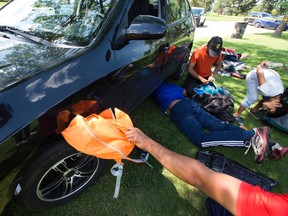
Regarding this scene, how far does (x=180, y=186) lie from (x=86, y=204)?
94 cm

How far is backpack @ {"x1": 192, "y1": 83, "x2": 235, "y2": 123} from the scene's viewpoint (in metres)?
3.46

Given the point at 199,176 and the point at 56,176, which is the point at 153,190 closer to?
the point at 56,176

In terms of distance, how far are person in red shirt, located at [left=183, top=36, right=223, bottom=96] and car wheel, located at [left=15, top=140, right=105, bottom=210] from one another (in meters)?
2.37

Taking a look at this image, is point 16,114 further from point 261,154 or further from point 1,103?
point 261,154

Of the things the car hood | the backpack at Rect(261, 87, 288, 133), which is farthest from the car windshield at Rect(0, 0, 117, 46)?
the backpack at Rect(261, 87, 288, 133)

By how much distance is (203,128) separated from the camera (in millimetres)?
3248

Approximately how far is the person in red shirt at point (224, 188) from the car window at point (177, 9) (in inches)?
87.0

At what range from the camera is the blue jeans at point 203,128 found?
2754 mm

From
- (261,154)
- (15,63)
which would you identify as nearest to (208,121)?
(261,154)

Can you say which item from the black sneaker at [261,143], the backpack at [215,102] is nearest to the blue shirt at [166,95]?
the backpack at [215,102]

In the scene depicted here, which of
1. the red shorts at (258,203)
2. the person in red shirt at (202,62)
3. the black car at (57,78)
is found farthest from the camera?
the person in red shirt at (202,62)

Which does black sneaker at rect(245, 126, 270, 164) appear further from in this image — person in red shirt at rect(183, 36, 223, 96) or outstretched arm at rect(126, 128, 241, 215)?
outstretched arm at rect(126, 128, 241, 215)

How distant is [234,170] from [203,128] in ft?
3.16

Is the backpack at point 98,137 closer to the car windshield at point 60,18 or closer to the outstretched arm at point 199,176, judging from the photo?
the outstretched arm at point 199,176
